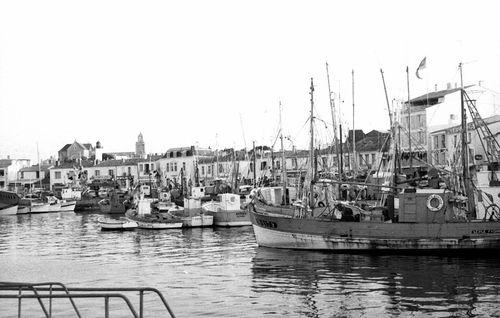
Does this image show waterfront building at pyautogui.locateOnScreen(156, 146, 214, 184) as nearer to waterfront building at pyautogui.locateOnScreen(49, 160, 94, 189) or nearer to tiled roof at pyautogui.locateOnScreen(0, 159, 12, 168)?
waterfront building at pyautogui.locateOnScreen(49, 160, 94, 189)

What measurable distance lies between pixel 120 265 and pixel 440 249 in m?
20.1

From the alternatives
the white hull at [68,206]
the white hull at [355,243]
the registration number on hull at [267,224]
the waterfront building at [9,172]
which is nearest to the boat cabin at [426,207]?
the white hull at [355,243]

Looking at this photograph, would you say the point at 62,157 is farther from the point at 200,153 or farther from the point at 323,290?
the point at 323,290

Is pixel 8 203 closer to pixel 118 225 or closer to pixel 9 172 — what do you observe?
pixel 118 225

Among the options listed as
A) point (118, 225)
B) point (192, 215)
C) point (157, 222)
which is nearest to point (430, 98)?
point (192, 215)

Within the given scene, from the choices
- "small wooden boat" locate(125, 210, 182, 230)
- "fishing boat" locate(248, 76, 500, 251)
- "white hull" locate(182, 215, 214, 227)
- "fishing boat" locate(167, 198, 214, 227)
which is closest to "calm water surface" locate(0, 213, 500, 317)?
"fishing boat" locate(248, 76, 500, 251)

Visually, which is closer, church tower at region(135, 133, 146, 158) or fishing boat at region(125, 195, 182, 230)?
fishing boat at region(125, 195, 182, 230)

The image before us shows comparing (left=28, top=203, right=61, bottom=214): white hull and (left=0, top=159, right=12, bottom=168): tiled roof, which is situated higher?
(left=0, top=159, right=12, bottom=168): tiled roof

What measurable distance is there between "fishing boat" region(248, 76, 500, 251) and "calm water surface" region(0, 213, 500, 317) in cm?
134

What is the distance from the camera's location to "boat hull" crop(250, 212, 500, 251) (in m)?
43.0

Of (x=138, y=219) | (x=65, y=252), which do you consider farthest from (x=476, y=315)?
(x=138, y=219)

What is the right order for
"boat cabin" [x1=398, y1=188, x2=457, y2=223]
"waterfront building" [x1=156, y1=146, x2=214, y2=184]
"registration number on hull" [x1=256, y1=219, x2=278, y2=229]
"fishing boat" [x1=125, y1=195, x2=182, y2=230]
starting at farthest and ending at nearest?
1. "waterfront building" [x1=156, y1=146, x2=214, y2=184]
2. "fishing boat" [x1=125, y1=195, x2=182, y2=230]
3. "registration number on hull" [x1=256, y1=219, x2=278, y2=229]
4. "boat cabin" [x1=398, y1=188, x2=457, y2=223]

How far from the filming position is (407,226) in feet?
145

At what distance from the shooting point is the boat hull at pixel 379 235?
141 feet
